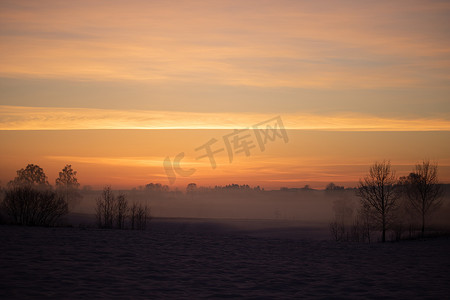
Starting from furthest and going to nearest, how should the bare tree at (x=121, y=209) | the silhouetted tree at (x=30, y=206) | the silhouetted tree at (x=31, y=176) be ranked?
the silhouetted tree at (x=31, y=176), the bare tree at (x=121, y=209), the silhouetted tree at (x=30, y=206)

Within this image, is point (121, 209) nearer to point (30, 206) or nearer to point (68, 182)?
point (30, 206)

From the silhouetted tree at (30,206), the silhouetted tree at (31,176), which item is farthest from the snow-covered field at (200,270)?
the silhouetted tree at (31,176)

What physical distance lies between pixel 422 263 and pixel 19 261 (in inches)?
780

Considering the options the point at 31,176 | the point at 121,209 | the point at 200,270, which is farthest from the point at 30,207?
the point at 31,176

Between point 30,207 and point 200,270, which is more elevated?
point 30,207

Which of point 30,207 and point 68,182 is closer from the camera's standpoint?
point 30,207

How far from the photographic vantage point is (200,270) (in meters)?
18.0

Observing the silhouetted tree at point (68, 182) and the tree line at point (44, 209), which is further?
the silhouetted tree at point (68, 182)

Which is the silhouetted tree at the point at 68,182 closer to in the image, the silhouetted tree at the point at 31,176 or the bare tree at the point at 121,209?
the silhouetted tree at the point at 31,176

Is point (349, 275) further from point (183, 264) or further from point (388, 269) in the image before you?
point (183, 264)

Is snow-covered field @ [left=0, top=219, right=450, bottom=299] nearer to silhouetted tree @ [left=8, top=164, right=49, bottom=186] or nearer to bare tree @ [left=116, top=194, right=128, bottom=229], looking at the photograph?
bare tree @ [left=116, top=194, right=128, bottom=229]

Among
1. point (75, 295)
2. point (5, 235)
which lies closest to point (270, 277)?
point (75, 295)

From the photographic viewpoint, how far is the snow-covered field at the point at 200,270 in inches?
542

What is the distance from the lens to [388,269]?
19781mm
